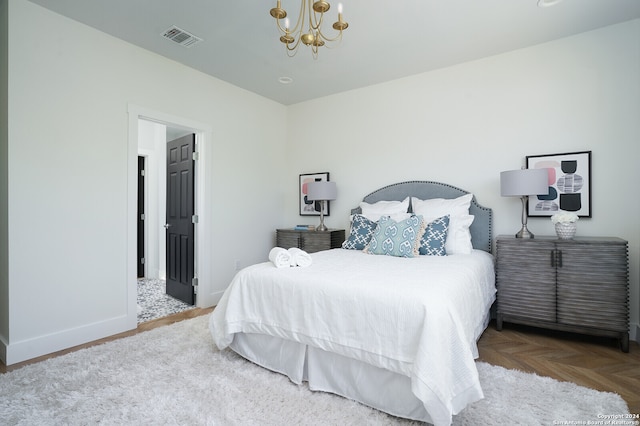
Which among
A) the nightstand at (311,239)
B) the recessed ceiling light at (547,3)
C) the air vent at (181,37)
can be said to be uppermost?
the air vent at (181,37)

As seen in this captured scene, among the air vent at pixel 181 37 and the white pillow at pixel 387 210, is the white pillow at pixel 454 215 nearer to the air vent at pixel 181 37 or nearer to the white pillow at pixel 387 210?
the white pillow at pixel 387 210

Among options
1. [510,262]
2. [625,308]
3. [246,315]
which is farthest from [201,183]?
[625,308]

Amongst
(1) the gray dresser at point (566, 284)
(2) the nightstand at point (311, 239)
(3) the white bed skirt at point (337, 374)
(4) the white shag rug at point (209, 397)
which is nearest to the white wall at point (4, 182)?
(4) the white shag rug at point (209, 397)

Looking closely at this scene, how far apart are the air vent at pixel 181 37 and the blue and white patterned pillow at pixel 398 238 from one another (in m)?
2.51

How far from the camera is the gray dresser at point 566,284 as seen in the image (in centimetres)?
259

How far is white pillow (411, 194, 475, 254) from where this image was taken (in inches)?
124

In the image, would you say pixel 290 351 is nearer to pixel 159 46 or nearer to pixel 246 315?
pixel 246 315

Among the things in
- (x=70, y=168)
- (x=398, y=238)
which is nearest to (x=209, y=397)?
(x=398, y=238)

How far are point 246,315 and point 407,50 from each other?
114 inches

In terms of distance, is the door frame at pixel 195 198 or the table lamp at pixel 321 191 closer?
the door frame at pixel 195 198

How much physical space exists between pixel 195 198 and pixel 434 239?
273 centimetres

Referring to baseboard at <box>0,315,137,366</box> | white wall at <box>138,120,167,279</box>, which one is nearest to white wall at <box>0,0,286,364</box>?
baseboard at <box>0,315,137,366</box>

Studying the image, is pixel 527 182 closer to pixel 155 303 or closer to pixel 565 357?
pixel 565 357

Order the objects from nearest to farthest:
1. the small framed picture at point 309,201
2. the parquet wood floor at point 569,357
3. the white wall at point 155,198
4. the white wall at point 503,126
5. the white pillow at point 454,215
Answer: the parquet wood floor at point 569,357
the white wall at point 503,126
the white pillow at point 454,215
the small framed picture at point 309,201
the white wall at point 155,198
